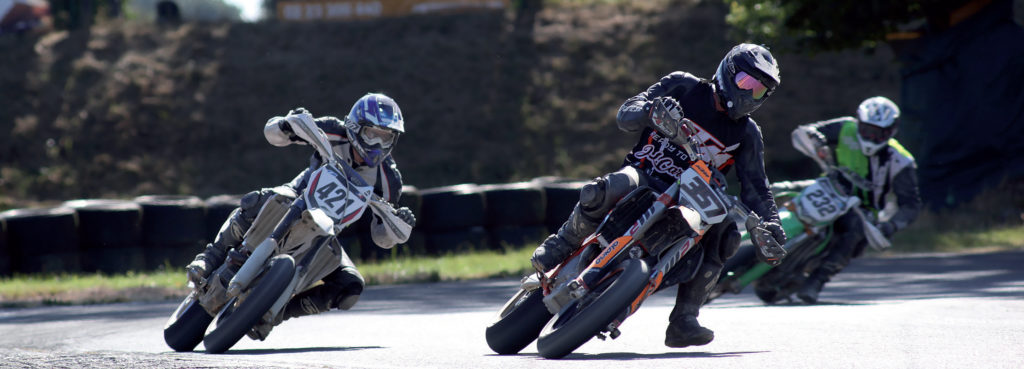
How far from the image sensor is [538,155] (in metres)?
26.5

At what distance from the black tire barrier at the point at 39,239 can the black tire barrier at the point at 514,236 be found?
495 centimetres

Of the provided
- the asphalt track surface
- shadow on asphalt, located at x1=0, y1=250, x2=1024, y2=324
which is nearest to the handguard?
the asphalt track surface

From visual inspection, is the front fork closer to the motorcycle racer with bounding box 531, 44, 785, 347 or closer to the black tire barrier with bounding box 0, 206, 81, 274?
the motorcycle racer with bounding box 531, 44, 785, 347

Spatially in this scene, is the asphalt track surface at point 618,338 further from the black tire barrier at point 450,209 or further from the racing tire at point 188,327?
the black tire barrier at point 450,209

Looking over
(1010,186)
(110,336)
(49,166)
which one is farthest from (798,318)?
(49,166)

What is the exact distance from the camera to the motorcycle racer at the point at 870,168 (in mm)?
9508

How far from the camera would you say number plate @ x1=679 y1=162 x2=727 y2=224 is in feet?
17.9

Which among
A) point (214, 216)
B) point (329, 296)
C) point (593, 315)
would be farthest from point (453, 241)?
point (593, 315)

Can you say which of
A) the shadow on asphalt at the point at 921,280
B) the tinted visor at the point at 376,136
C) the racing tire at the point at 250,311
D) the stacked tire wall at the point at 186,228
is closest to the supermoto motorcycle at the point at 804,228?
the shadow on asphalt at the point at 921,280

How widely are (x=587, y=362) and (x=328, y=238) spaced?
6.26 feet

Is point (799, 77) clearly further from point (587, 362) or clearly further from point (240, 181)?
point (587, 362)

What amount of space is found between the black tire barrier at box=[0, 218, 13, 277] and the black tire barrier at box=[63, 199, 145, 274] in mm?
753

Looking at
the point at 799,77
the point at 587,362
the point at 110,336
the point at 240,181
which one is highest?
the point at 587,362

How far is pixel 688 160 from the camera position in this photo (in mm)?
5875
